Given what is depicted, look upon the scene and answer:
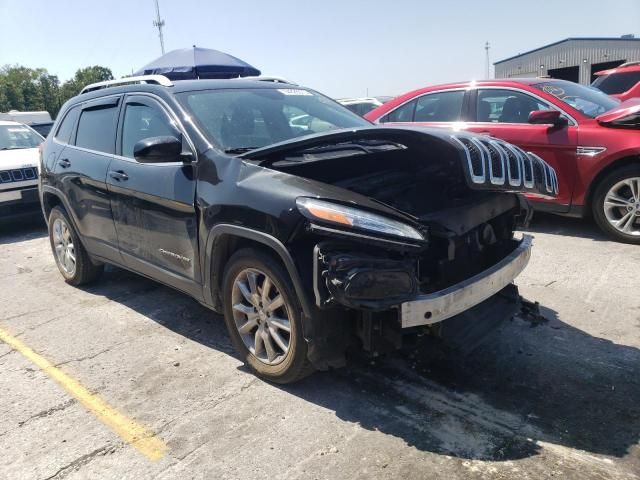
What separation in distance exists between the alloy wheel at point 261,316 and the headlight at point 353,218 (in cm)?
55

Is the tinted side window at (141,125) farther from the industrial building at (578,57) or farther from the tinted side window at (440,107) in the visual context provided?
the industrial building at (578,57)

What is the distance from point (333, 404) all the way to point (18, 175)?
690 cm

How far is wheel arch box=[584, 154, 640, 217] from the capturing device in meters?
5.59

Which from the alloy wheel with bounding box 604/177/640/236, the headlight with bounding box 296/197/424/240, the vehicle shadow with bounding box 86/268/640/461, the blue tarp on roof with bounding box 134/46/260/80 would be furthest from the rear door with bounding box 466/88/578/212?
the blue tarp on roof with bounding box 134/46/260/80

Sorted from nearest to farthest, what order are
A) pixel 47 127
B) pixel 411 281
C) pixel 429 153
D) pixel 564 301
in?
pixel 411 281 → pixel 429 153 → pixel 564 301 → pixel 47 127

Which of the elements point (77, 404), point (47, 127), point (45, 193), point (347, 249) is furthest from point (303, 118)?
point (47, 127)

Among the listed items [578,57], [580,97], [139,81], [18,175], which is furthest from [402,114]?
[578,57]

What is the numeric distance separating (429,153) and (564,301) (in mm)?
2007

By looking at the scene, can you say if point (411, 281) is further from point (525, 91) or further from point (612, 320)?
point (525, 91)

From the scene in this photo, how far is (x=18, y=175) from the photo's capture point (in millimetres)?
8023

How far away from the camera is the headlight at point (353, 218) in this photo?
267 centimetres

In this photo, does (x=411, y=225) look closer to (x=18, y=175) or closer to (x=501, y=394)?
(x=501, y=394)

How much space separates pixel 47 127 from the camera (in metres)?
15.4

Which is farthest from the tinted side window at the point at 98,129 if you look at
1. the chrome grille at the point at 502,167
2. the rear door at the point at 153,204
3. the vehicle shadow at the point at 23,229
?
the vehicle shadow at the point at 23,229
